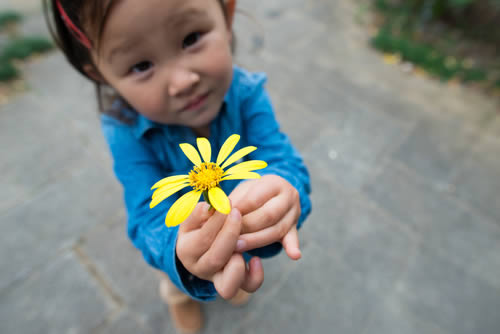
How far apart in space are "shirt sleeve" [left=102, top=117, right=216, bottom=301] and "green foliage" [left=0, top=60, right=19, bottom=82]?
164 cm

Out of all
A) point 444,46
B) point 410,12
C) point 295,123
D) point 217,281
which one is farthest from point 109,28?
point 410,12

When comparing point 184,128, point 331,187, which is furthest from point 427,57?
point 184,128

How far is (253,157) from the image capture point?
1.60ft

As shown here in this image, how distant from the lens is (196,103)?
591mm

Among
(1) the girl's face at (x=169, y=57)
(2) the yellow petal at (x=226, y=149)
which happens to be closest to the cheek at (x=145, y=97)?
A: (1) the girl's face at (x=169, y=57)

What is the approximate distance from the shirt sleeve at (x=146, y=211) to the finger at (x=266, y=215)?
109 mm

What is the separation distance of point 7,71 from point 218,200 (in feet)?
7.20

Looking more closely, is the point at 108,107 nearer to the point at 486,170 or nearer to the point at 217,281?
the point at 217,281

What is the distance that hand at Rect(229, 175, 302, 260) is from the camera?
43 centimetres

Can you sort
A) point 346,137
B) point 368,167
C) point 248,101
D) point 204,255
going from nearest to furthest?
point 204,255, point 248,101, point 368,167, point 346,137

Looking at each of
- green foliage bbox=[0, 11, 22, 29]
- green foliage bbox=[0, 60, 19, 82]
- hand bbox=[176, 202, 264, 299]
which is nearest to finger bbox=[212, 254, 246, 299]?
hand bbox=[176, 202, 264, 299]

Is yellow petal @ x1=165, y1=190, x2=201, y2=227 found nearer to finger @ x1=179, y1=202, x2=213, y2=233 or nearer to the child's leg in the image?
finger @ x1=179, y1=202, x2=213, y2=233

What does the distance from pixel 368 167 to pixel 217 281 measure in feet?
4.41

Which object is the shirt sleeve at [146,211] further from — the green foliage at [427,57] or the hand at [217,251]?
the green foliage at [427,57]
